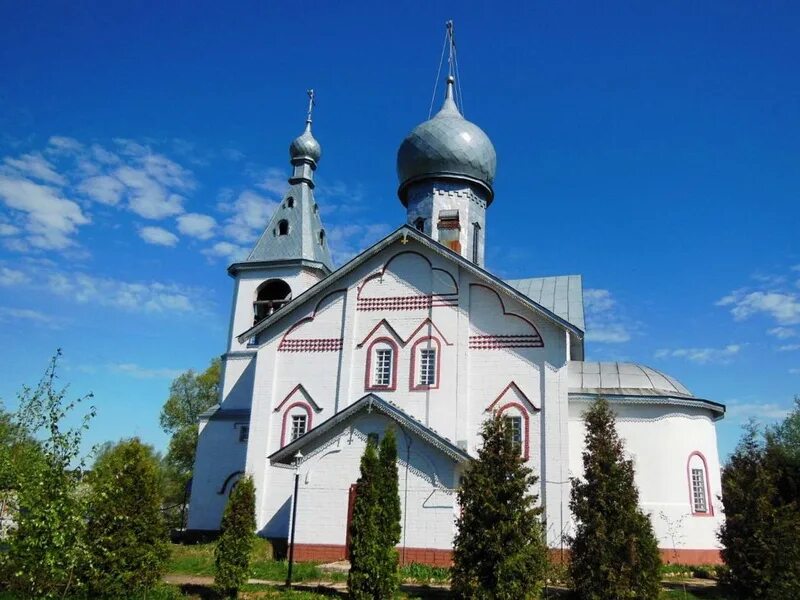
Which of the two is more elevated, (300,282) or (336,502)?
(300,282)

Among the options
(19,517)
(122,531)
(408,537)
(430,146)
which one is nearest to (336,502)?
(408,537)

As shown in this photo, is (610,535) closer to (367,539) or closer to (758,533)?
(758,533)

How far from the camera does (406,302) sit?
19172 millimetres

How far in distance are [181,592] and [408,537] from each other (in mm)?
5356

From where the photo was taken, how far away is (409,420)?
1599 cm

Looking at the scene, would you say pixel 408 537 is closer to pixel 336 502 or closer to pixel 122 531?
pixel 336 502

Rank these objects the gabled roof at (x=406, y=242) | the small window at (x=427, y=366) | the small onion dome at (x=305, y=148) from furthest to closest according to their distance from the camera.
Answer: the small onion dome at (x=305, y=148) < the small window at (x=427, y=366) < the gabled roof at (x=406, y=242)

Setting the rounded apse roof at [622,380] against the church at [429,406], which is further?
the rounded apse roof at [622,380]

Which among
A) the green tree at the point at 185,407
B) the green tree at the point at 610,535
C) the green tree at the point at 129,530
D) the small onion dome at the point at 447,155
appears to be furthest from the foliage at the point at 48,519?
the green tree at the point at 185,407

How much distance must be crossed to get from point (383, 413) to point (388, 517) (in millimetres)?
4545

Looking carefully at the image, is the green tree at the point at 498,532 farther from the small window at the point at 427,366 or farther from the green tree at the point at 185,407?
the green tree at the point at 185,407

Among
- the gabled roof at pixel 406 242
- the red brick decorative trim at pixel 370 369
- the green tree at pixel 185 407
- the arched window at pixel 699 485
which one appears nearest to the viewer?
the arched window at pixel 699 485

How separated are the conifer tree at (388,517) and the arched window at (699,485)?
31.9 ft

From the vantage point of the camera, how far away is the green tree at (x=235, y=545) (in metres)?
11.8
